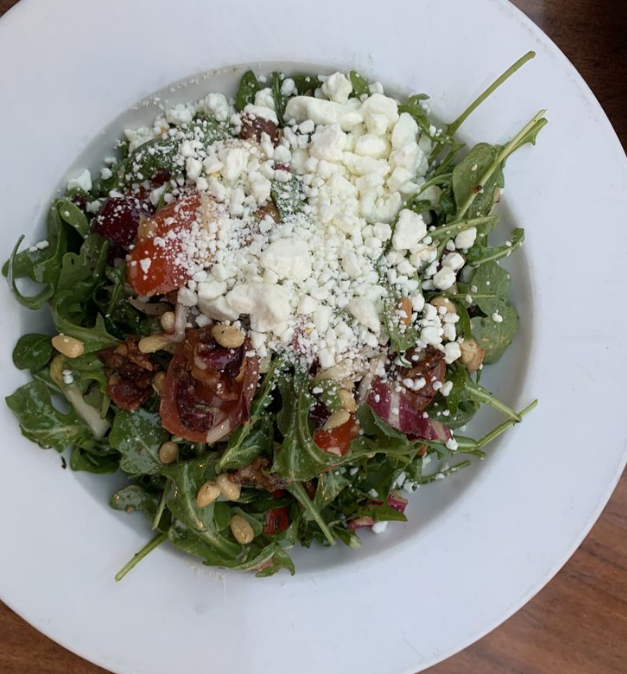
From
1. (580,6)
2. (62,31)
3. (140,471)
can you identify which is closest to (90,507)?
(140,471)

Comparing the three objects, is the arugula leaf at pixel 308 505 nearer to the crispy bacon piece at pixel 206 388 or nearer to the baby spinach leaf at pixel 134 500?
the crispy bacon piece at pixel 206 388

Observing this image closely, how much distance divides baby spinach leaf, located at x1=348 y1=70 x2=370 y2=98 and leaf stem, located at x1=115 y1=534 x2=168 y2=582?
1.25 meters

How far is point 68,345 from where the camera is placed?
5.10 feet

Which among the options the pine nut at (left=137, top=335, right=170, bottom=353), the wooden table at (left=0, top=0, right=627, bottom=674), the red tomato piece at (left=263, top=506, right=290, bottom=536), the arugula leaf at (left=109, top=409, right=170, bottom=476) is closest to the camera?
the pine nut at (left=137, top=335, right=170, bottom=353)

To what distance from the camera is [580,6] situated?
194cm

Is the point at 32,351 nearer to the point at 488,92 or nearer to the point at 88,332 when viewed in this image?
the point at 88,332

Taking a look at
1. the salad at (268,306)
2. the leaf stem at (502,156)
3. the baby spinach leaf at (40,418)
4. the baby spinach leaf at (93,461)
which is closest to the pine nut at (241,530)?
the salad at (268,306)

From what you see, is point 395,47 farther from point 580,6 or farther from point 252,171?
point 580,6

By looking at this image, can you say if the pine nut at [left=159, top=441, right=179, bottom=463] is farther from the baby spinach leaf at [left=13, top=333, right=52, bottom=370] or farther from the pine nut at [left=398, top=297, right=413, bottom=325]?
the pine nut at [left=398, top=297, right=413, bottom=325]

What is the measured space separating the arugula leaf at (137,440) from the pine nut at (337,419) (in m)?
0.44

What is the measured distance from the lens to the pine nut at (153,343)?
1.54 metres

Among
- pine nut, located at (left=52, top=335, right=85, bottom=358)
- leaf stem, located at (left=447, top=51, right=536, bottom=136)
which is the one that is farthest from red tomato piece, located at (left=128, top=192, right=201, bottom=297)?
leaf stem, located at (left=447, top=51, right=536, bottom=136)

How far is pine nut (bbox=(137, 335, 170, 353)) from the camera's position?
154cm

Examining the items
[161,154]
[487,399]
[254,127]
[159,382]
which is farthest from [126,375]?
[487,399]
